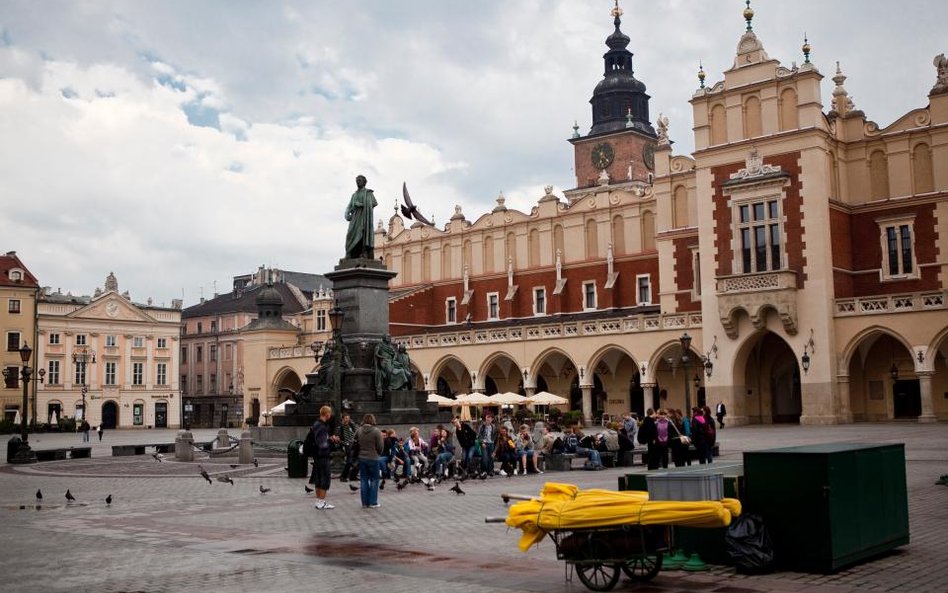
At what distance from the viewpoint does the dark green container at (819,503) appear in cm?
925

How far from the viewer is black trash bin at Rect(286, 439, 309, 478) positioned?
21312 millimetres

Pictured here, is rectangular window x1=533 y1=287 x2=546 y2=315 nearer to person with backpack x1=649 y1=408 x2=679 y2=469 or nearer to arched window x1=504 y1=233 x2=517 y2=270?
arched window x1=504 y1=233 x2=517 y2=270

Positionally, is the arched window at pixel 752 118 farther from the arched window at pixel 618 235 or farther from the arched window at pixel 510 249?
the arched window at pixel 510 249

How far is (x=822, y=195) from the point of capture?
4381 cm

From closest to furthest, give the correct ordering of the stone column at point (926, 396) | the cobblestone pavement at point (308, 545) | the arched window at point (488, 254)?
the cobblestone pavement at point (308, 545) → the stone column at point (926, 396) → the arched window at point (488, 254)

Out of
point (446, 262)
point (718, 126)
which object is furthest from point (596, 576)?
point (446, 262)

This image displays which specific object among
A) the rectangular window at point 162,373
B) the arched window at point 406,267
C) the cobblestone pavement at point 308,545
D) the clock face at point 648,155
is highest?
the clock face at point 648,155

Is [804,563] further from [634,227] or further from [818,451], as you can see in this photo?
[634,227]

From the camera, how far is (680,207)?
53.4 m

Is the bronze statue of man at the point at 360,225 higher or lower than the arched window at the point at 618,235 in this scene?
lower

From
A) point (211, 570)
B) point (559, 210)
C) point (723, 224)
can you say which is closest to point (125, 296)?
point (559, 210)

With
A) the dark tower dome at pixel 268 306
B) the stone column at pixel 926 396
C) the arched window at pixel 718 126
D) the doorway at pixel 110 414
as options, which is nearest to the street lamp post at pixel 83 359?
Result: the doorway at pixel 110 414

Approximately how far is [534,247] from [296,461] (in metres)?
42.6

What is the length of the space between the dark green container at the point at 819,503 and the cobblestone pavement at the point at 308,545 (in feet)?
0.82
